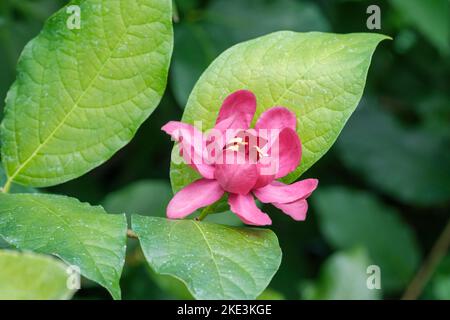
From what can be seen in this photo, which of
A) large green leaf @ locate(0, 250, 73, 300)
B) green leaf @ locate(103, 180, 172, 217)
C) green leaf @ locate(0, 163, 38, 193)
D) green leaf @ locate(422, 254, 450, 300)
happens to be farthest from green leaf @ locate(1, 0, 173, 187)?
green leaf @ locate(422, 254, 450, 300)

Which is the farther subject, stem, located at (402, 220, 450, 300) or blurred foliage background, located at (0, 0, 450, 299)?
stem, located at (402, 220, 450, 300)

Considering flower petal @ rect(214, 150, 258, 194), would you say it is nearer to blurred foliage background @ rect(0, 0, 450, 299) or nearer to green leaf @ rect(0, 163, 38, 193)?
green leaf @ rect(0, 163, 38, 193)

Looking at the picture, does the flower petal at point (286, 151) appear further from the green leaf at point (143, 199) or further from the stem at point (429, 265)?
the stem at point (429, 265)

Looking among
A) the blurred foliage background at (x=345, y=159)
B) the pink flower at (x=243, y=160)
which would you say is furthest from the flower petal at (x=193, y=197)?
the blurred foliage background at (x=345, y=159)

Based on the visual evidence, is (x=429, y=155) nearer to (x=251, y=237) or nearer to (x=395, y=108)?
(x=395, y=108)

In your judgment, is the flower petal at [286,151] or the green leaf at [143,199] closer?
the flower petal at [286,151]

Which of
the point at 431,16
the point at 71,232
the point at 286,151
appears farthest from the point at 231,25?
the point at 71,232
